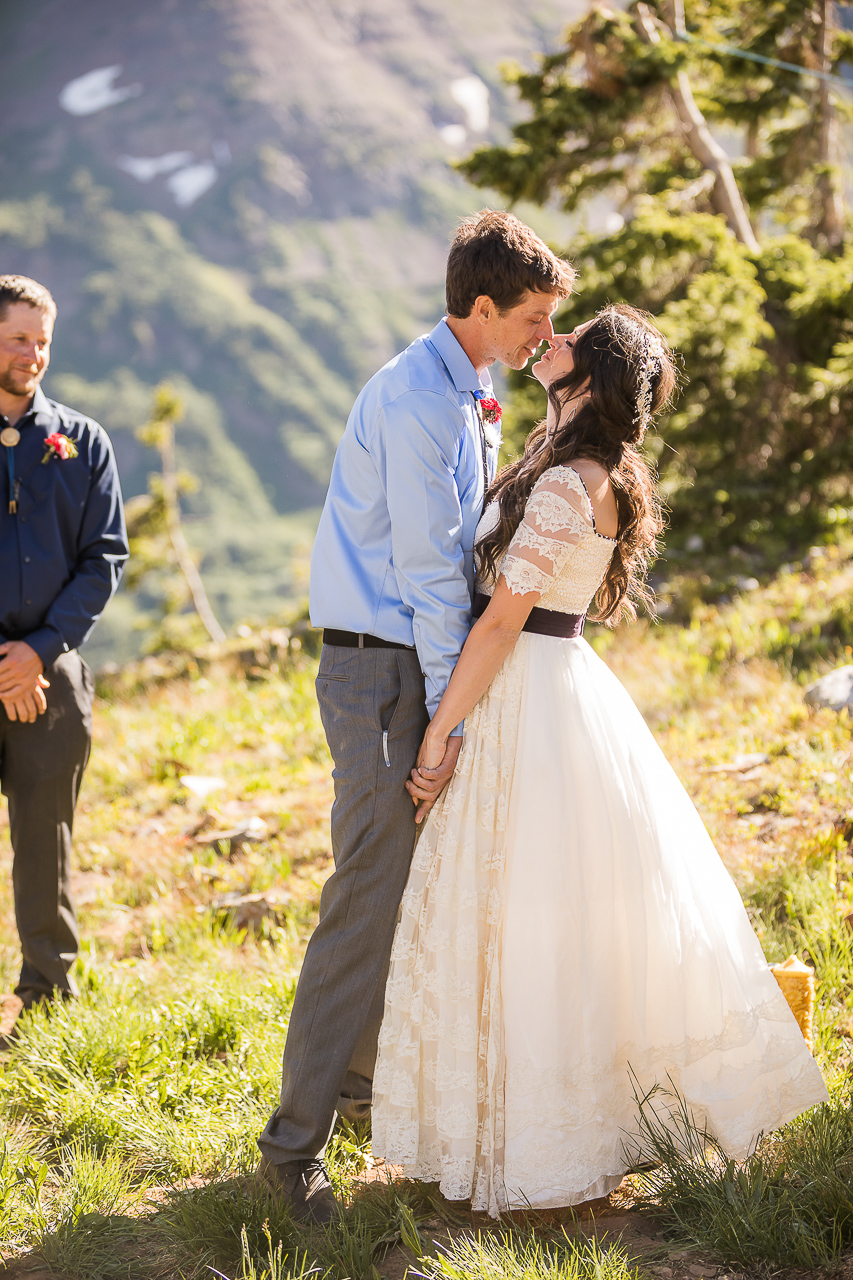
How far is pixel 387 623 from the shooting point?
2.60m

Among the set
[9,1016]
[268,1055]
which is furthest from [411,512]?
[9,1016]

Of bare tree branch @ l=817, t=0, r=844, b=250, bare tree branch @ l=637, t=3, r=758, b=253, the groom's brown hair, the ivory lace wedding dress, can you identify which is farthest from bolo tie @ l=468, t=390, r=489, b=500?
bare tree branch @ l=817, t=0, r=844, b=250

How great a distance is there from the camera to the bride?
2.49 m

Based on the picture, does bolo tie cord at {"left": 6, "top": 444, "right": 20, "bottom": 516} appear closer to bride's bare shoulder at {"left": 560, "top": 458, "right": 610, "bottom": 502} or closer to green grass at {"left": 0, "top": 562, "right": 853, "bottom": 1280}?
green grass at {"left": 0, "top": 562, "right": 853, "bottom": 1280}

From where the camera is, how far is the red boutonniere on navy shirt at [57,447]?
12.1 feet

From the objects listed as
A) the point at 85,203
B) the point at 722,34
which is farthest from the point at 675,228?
the point at 85,203

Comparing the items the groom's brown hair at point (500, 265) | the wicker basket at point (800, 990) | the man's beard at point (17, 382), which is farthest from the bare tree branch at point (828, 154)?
the wicker basket at point (800, 990)

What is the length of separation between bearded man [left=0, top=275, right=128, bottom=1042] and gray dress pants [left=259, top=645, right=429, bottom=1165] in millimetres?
1514

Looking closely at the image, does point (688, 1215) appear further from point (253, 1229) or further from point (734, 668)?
point (734, 668)

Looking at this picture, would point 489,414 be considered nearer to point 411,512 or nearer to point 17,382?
point 411,512

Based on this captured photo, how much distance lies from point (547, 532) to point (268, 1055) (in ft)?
6.41

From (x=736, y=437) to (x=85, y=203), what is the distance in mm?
201550
